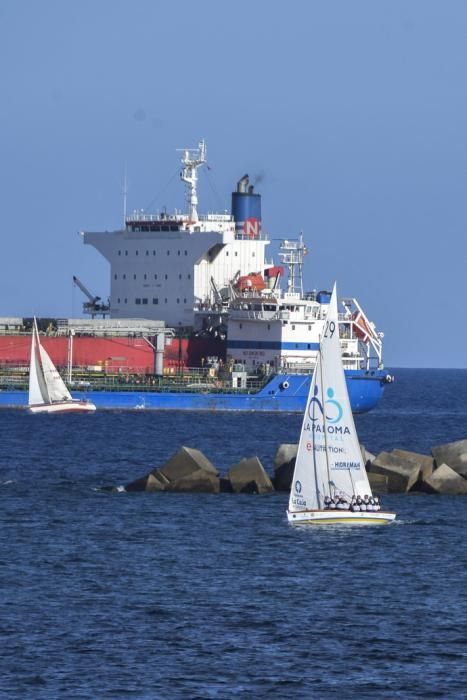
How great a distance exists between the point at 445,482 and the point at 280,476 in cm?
400

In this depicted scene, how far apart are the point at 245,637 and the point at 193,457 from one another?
1691 cm

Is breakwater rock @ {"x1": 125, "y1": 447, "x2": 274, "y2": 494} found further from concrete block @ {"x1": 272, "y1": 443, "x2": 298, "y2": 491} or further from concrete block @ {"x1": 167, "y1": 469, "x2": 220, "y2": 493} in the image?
concrete block @ {"x1": 272, "y1": 443, "x2": 298, "y2": 491}

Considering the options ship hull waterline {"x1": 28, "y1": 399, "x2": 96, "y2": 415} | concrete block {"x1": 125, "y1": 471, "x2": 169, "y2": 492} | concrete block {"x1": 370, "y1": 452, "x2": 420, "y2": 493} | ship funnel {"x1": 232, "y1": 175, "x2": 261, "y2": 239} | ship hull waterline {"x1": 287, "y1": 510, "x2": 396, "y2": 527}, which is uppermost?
ship funnel {"x1": 232, "y1": 175, "x2": 261, "y2": 239}

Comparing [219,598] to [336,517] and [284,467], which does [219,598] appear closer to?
[336,517]

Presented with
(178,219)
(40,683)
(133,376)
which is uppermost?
(178,219)

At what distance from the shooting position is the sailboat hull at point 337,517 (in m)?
32.3

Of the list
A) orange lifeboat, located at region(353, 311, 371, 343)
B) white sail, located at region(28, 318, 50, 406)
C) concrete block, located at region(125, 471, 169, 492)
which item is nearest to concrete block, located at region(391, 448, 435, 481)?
concrete block, located at region(125, 471, 169, 492)

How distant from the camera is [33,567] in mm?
28438

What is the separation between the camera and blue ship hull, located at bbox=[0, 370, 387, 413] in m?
72.1

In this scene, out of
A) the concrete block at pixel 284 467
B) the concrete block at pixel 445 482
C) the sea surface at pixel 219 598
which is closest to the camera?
the sea surface at pixel 219 598

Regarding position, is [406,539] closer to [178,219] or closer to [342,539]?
[342,539]

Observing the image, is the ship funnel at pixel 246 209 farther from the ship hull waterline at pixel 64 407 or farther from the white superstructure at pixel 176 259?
the ship hull waterline at pixel 64 407

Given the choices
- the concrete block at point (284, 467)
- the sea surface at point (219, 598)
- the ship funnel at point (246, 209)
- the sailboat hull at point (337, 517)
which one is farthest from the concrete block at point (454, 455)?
the ship funnel at point (246, 209)

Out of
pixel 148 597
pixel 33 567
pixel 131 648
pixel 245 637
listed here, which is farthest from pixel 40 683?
pixel 33 567
